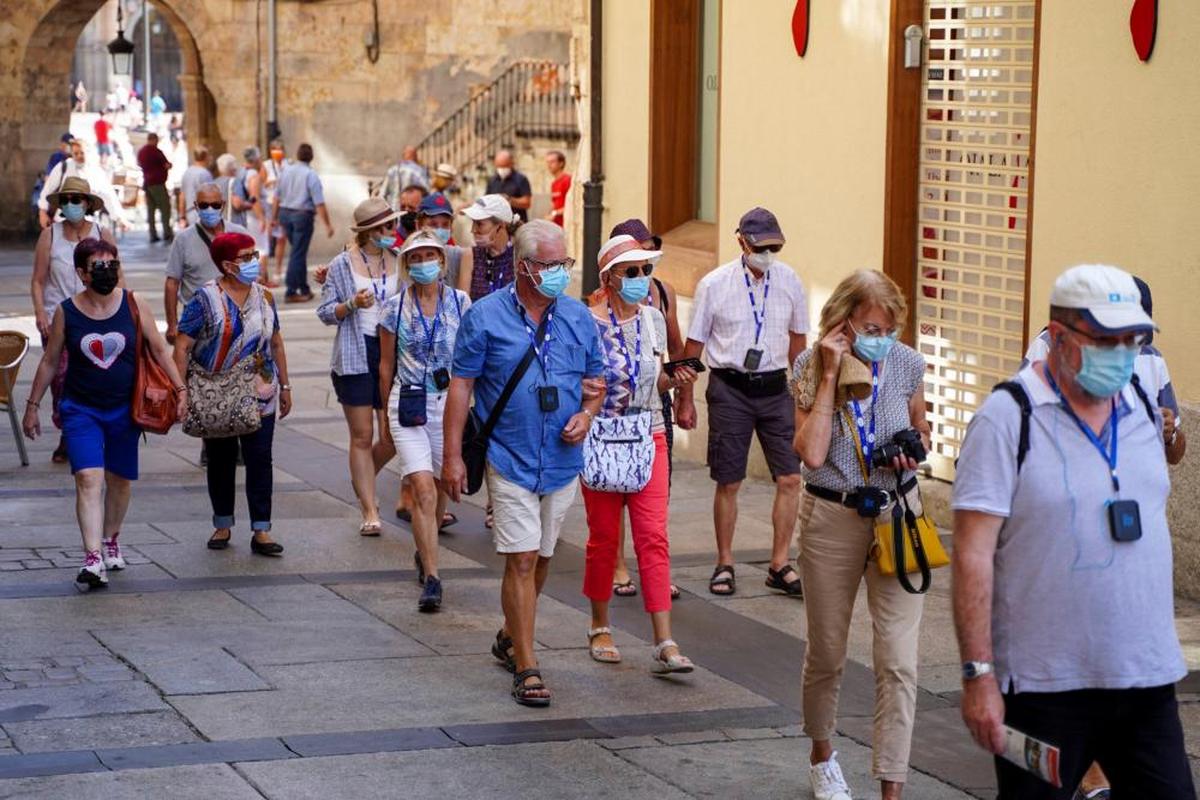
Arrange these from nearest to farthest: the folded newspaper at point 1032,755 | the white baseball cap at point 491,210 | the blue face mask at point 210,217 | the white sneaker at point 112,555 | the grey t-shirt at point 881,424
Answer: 1. the folded newspaper at point 1032,755
2. the grey t-shirt at point 881,424
3. the white sneaker at point 112,555
4. the white baseball cap at point 491,210
5. the blue face mask at point 210,217

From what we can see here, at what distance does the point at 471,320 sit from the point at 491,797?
1903mm

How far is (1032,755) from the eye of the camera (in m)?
4.39

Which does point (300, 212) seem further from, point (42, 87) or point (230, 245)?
point (230, 245)

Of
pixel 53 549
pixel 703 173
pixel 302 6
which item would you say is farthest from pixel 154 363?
pixel 302 6

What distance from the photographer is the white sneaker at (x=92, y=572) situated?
9.09m

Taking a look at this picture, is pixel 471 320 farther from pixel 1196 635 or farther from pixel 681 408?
pixel 1196 635

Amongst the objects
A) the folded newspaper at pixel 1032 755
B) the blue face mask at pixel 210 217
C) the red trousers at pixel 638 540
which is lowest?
the red trousers at pixel 638 540

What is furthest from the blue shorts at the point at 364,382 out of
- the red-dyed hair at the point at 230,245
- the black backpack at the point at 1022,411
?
the black backpack at the point at 1022,411

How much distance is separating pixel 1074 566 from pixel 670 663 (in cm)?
339

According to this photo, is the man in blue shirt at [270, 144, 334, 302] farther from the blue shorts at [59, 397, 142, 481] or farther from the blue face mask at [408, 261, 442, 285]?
the blue face mask at [408, 261, 442, 285]

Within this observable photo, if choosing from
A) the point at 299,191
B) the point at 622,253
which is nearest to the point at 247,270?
the point at 622,253

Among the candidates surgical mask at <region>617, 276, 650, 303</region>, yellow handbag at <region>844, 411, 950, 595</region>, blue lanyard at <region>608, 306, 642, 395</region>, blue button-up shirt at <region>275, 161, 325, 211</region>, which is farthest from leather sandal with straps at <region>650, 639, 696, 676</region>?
blue button-up shirt at <region>275, 161, 325, 211</region>

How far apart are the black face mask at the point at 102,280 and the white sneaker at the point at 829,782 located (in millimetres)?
4509

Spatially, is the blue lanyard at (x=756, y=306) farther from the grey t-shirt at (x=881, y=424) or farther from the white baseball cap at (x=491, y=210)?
the grey t-shirt at (x=881, y=424)
